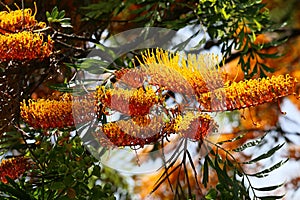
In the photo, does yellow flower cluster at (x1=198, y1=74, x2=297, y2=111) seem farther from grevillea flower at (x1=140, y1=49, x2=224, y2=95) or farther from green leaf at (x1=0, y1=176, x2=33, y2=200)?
green leaf at (x1=0, y1=176, x2=33, y2=200)

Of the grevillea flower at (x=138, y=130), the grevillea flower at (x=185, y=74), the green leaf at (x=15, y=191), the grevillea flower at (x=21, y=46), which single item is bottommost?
the green leaf at (x=15, y=191)

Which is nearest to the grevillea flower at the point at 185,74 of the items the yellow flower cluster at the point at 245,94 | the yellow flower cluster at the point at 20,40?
the yellow flower cluster at the point at 245,94

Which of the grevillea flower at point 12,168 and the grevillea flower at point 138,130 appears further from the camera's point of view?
the grevillea flower at point 12,168

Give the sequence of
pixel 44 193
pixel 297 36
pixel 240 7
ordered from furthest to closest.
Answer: pixel 297 36 → pixel 240 7 → pixel 44 193

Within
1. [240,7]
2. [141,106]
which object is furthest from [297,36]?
[141,106]

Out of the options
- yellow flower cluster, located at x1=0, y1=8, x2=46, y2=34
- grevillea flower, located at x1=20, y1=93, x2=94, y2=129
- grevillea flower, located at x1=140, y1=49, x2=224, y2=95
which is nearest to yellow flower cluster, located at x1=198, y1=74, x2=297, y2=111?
grevillea flower, located at x1=140, y1=49, x2=224, y2=95

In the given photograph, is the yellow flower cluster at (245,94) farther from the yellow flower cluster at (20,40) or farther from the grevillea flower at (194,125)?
the yellow flower cluster at (20,40)

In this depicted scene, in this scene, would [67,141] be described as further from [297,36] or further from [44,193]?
[297,36]
